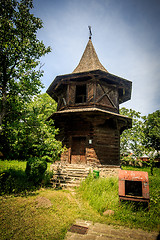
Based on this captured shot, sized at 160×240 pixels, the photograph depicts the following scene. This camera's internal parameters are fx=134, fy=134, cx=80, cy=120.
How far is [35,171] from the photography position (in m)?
7.76

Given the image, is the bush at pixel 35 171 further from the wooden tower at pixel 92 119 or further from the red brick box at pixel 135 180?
the red brick box at pixel 135 180

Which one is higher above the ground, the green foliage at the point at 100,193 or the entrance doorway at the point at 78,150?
the entrance doorway at the point at 78,150

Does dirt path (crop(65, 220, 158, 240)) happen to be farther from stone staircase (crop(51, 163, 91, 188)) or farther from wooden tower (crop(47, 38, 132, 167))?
wooden tower (crop(47, 38, 132, 167))

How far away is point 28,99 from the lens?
8.49 meters

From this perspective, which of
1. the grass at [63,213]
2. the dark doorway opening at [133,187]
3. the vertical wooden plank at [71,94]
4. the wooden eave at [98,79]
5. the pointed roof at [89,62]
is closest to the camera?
the grass at [63,213]

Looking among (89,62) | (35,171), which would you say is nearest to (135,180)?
(35,171)

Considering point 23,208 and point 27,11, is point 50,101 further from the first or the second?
point 23,208

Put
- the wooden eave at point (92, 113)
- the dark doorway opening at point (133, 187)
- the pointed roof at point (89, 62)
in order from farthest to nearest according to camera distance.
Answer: the pointed roof at point (89, 62) → the wooden eave at point (92, 113) → the dark doorway opening at point (133, 187)

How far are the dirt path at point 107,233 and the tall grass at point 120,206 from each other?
29 centimetres

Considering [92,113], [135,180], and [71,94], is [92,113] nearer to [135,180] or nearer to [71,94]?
[71,94]

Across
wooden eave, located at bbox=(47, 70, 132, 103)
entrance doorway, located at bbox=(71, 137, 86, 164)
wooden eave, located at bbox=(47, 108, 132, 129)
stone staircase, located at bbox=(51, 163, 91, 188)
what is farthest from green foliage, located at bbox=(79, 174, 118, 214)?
wooden eave, located at bbox=(47, 70, 132, 103)

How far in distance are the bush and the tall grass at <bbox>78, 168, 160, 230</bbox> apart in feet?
8.66

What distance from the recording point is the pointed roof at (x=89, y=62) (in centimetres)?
1274

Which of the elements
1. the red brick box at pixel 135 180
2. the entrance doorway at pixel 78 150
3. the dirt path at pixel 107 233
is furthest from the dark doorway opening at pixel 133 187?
the entrance doorway at pixel 78 150
